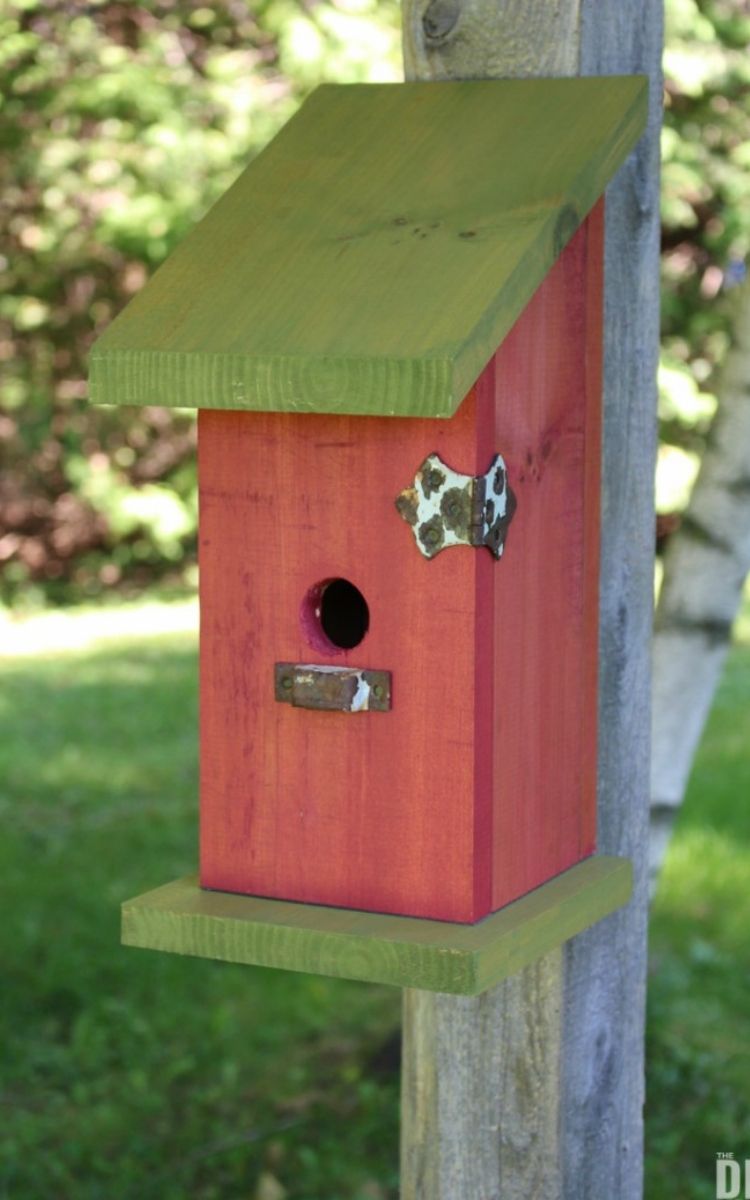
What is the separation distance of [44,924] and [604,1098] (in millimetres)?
2651

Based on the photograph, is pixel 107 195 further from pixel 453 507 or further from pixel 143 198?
pixel 453 507

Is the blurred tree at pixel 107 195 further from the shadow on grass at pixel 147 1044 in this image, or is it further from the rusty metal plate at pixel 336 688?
the rusty metal plate at pixel 336 688

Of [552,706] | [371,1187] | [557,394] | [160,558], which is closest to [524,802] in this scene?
[552,706]

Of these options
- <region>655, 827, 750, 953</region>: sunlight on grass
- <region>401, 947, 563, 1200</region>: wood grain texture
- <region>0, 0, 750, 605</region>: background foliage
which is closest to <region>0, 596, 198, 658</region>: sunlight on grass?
<region>0, 0, 750, 605</region>: background foliage

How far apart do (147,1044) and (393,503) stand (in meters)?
2.52

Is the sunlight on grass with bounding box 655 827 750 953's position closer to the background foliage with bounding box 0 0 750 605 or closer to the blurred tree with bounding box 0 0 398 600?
the background foliage with bounding box 0 0 750 605

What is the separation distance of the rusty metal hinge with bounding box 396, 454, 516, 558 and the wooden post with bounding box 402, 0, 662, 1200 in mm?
363

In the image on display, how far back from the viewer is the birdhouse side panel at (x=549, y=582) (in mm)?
1943

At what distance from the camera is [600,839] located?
2268 millimetres

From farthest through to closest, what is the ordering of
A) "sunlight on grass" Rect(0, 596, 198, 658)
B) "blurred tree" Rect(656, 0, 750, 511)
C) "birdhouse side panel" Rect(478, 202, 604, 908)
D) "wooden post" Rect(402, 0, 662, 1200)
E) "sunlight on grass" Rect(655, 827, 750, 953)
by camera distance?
"sunlight on grass" Rect(0, 596, 198, 658)
"blurred tree" Rect(656, 0, 750, 511)
"sunlight on grass" Rect(655, 827, 750, 953)
"wooden post" Rect(402, 0, 662, 1200)
"birdhouse side panel" Rect(478, 202, 604, 908)

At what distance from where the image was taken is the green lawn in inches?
143

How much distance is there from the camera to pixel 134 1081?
3924 millimetres

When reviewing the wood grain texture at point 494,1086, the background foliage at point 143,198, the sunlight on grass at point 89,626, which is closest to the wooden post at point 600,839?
the wood grain texture at point 494,1086

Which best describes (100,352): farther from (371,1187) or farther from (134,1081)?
(134,1081)
